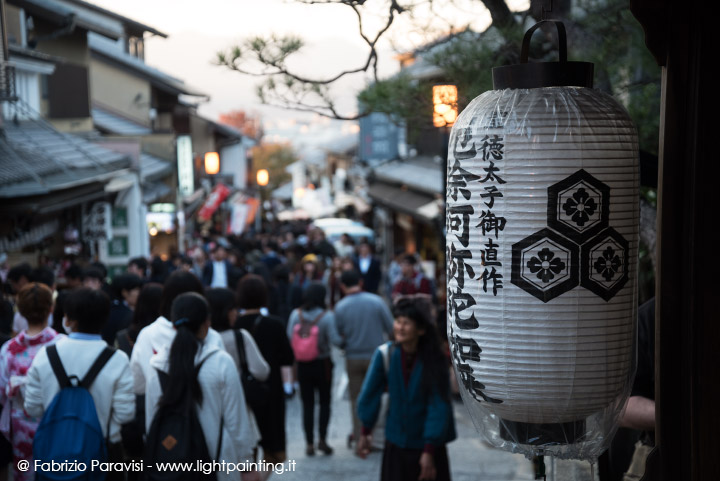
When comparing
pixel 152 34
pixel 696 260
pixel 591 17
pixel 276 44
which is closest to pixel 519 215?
pixel 696 260

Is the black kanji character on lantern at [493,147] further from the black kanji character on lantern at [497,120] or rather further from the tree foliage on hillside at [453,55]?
the tree foliage on hillside at [453,55]

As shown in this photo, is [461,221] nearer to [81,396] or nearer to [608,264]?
[608,264]

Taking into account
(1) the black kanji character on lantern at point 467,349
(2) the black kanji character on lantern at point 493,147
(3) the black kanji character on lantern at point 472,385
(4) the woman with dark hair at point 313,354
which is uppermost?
(2) the black kanji character on lantern at point 493,147

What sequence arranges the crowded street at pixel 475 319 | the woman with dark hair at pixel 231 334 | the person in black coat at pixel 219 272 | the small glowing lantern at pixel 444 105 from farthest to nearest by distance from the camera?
the person in black coat at pixel 219 272 → the woman with dark hair at pixel 231 334 → the small glowing lantern at pixel 444 105 → the crowded street at pixel 475 319

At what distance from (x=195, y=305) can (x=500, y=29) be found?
2.81m

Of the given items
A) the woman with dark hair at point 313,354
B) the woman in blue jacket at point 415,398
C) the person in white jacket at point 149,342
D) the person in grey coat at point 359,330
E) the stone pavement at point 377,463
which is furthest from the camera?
the woman with dark hair at point 313,354

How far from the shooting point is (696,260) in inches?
108

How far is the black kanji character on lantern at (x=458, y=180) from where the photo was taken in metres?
3.02

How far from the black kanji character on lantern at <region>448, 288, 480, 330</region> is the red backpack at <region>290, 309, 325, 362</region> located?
22.5ft

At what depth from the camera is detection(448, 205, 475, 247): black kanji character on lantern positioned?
302 centimetres

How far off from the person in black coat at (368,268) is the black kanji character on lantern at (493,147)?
13055 millimetres

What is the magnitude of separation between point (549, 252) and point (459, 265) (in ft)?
1.18

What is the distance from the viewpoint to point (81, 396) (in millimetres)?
5020

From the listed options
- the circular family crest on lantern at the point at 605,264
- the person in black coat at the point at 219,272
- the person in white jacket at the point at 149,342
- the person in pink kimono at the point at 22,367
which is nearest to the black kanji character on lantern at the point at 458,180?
the circular family crest on lantern at the point at 605,264
